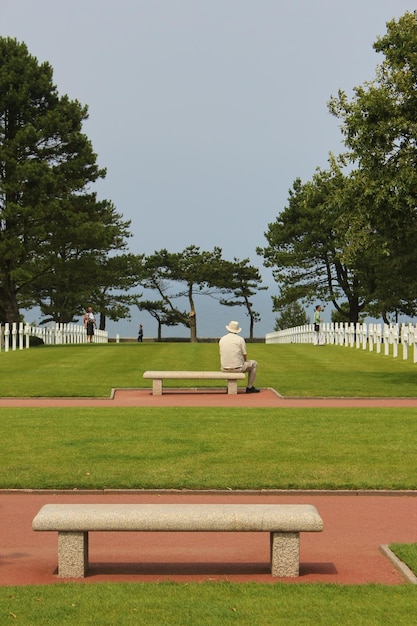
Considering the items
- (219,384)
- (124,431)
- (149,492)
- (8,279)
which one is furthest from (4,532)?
(8,279)

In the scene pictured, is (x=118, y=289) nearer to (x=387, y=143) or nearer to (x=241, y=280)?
(x=241, y=280)

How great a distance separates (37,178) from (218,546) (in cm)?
3998

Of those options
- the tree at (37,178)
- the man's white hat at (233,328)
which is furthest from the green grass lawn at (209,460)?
the tree at (37,178)

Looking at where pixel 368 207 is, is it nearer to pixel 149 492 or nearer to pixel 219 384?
pixel 219 384

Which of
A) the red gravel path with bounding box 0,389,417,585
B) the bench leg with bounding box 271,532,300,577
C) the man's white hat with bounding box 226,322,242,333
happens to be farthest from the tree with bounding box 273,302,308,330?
the bench leg with bounding box 271,532,300,577

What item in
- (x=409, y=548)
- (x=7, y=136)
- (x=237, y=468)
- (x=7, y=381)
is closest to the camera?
(x=409, y=548)

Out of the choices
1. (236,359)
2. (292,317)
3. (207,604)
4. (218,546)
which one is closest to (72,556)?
(207,604)

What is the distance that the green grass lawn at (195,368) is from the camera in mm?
22328

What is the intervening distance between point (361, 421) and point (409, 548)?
8.14 metres

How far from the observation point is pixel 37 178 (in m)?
46.1

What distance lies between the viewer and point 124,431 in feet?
47.9

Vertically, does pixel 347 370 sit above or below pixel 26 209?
below

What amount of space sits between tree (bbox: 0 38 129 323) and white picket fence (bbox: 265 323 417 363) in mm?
12942

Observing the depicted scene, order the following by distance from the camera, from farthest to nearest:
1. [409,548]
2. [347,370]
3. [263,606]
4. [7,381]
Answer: [347,370], [7,381], [409,548], [263,606]
